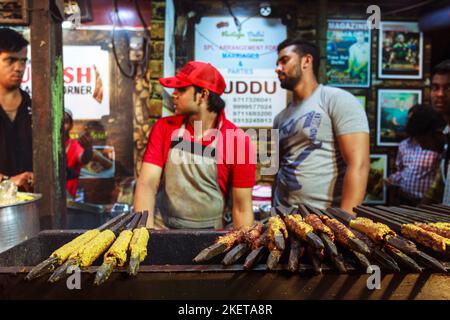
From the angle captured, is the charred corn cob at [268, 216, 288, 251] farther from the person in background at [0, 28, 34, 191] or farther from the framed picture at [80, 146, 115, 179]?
the framed picture at [80, 146, 115, 179]

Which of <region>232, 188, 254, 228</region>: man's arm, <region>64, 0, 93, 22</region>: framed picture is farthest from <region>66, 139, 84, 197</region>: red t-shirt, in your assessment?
<region>232, 188, 254, 228</region>: man's arm

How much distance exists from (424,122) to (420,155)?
43 centimetres

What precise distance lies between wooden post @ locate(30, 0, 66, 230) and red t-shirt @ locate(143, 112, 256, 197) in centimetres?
78

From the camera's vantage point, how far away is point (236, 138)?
334 centimetres

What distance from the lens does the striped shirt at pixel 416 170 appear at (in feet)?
16.4

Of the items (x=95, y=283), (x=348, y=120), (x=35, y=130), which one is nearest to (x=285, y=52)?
(x=348, y=120)

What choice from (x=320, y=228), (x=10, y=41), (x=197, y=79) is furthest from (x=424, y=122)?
(x=10, y=41)

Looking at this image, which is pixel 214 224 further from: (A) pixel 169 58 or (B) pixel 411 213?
(A) pixel 169 58

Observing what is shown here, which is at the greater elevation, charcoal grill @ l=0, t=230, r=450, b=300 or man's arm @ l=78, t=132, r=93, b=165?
man's arm @ l=78, t=132, r=93, b=165

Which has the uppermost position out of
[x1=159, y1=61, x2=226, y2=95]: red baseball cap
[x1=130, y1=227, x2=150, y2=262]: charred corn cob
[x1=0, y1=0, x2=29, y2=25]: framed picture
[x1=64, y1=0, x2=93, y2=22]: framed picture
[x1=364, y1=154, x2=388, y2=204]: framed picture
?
[x1=64, y1=0, x2=93, y2=22]: framed picture

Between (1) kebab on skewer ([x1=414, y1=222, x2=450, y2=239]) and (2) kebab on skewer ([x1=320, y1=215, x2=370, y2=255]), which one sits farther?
(1) kebab on skewer ([x1=414, y1=222, x2=450, y2=239])

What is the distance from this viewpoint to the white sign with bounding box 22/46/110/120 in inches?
208

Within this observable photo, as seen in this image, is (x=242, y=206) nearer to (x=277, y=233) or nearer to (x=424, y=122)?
(x=277, y=233)

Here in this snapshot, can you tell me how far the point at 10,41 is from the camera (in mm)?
4215
